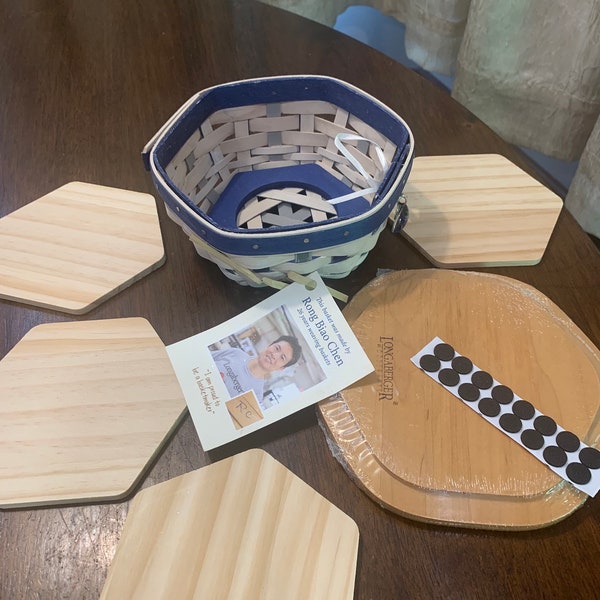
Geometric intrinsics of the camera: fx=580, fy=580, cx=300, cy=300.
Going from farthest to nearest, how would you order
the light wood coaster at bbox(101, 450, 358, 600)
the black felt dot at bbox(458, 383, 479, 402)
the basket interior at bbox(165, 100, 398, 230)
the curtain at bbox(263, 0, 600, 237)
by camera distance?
the curtain at bbox(263, 0, 600, 237) < the basket interior at bbox(165, 100, 398, 230) < the black felt dot at bbox(458, 383, 479, 402) < the light wood coaster at bbox(101, 450, 358, 600)

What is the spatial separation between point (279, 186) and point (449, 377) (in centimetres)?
35

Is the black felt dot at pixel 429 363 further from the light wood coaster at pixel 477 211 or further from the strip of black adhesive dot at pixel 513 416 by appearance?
the light wood coaster at pixel 477 211

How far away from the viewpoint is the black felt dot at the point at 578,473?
58 centimetres

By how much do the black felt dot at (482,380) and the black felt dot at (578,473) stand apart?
0.37 ft

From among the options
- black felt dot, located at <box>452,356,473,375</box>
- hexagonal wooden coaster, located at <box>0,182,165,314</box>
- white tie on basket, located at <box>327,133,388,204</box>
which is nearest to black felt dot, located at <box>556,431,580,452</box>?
black felt dot, located at <box>452,356,473,375</box>

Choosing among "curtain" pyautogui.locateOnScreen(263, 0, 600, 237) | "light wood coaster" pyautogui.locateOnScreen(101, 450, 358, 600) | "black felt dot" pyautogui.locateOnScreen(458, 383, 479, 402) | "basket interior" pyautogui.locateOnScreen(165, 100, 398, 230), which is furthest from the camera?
"curtain" pyautogui.locateOnScreen(263, 0, 600, 237)

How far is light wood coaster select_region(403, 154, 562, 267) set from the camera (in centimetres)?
76

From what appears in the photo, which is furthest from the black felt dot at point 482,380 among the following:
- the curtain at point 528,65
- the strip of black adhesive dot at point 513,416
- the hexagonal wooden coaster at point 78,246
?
the curtain at point 528,65

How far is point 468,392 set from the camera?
0.64 metres

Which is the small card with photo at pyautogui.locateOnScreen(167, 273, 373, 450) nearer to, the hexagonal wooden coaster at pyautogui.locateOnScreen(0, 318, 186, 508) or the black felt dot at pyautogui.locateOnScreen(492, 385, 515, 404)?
the hexagonal wooden coaster at pyautogui.locateOnScreen(0, 318, 186, 508)

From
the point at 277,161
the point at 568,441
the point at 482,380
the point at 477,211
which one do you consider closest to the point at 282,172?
the point at 277,161

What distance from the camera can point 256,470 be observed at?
596mm

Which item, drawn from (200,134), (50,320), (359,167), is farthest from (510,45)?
(50,320)

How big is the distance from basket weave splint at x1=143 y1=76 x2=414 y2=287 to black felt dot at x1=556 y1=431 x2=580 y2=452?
29 centimetres
